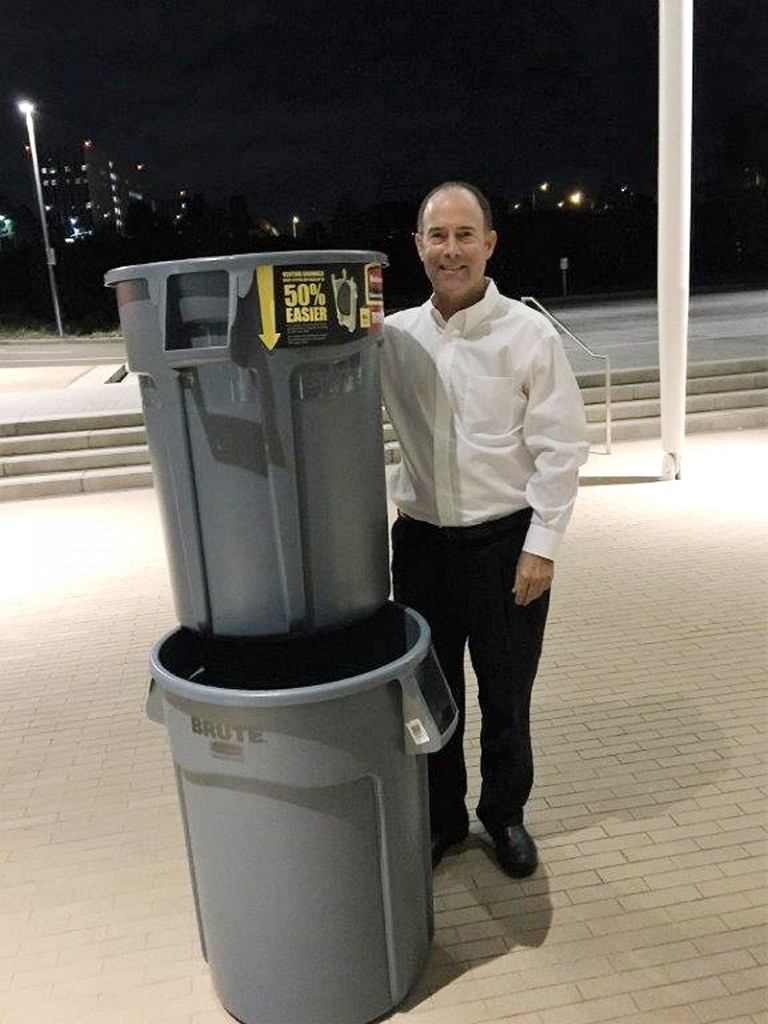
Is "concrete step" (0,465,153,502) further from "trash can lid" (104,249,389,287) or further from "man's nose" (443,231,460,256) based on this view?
"trash can lid" (104,249,389,287)

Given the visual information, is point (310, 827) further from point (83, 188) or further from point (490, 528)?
point (83, 188)

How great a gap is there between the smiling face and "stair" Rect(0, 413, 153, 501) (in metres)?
5.77

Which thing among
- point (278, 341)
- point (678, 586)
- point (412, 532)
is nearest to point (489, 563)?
point (412, 532)

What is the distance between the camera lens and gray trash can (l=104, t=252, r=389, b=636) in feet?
5.44

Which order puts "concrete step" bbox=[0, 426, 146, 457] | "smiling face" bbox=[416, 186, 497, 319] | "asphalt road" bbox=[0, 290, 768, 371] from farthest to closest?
1. "asphalt road" bbox=[0, 290, 768, 371]
2. "concrete step" bbox=[0, 426, 146, 457]
3. "smiling face" bbox=[416, 186, 497, 319]

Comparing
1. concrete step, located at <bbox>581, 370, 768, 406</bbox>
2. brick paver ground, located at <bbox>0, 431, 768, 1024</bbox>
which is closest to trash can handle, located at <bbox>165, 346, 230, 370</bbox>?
brick paver ground, located at <bbox>0, 431, 768, 1024</bbox>

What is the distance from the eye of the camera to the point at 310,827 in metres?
1.80

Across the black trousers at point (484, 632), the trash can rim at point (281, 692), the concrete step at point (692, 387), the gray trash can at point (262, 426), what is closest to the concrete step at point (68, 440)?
the concrete step at point (692, 387)

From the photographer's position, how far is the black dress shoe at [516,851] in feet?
8.36

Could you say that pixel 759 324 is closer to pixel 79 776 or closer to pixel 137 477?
pixel 137 477

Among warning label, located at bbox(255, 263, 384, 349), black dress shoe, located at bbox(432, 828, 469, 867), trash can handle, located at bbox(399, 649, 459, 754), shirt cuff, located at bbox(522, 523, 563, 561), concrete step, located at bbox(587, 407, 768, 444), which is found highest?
warning label, located at bbox(255, 263, 384, 349)

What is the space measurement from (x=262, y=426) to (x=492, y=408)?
736 millimetres

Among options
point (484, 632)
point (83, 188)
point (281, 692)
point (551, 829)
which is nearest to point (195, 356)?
point (281, 692)

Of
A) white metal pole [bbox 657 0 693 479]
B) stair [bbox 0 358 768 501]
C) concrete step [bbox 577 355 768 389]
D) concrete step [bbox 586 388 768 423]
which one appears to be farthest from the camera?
concrete step [bbox 577 355 768 389]
